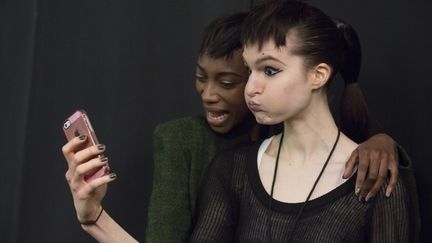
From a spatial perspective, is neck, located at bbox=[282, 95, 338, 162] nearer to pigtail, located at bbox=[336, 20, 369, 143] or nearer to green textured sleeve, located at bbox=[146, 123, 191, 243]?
pigtail, located at bbox=[336, 20, 369, 143]

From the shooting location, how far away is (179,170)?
4.72ft

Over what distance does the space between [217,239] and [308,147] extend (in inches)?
9.3

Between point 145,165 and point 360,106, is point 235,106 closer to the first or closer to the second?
Answer: point 360,106

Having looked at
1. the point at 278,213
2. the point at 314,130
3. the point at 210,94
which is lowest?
the point at 278,213

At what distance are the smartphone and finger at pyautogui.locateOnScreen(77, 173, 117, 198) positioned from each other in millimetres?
15

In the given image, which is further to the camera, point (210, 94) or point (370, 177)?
point (210, 94)

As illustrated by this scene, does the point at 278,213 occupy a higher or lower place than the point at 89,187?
lower

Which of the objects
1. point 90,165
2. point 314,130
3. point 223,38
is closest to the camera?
point 90,165

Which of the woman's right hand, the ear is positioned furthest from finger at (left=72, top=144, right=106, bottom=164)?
the ear

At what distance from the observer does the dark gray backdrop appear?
1.66 metres

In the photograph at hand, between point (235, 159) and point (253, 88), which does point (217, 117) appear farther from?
point (253, 88)

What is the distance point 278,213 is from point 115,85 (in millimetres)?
653

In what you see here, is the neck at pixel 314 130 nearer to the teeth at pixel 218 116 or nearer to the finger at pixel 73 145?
the teeth at pixel 218 116

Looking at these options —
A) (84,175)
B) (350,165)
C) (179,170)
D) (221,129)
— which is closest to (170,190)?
(179,170)
